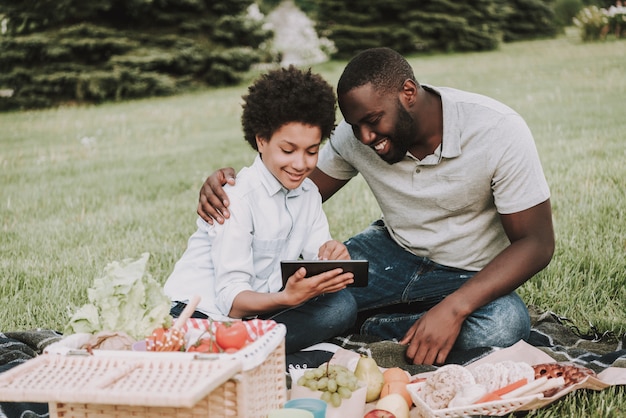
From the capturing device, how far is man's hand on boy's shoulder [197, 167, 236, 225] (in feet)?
10.7

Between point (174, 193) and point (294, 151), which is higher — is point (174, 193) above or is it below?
below

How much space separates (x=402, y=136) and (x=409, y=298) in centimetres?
88

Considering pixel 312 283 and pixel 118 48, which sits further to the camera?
pixel 118 48

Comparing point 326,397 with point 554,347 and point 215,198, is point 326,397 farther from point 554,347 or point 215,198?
point 554,347

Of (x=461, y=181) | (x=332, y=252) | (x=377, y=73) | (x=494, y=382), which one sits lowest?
(x=494, y=382)

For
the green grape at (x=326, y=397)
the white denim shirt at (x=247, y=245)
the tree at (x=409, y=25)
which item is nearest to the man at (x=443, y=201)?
the white denim shirt at (x=247, y=245)

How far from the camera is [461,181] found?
343 centimetres

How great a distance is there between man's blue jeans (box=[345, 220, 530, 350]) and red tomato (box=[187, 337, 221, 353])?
53.0 inches

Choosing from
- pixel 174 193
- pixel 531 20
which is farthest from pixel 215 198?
pixel 531 20

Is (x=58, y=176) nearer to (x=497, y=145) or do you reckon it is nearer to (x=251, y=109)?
(x=251, y=109)

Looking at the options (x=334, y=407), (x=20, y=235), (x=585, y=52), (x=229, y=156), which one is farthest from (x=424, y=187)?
(x=585, y=52)

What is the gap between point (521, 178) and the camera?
10.8ft

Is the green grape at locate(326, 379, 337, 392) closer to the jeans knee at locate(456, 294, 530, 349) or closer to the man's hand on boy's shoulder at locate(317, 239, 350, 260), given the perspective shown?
the man's hand on boy's shoulder at locate(317, 239, 350, 260)

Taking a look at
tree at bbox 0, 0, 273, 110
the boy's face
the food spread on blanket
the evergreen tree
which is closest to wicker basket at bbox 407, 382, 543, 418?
the food spread on blanket
